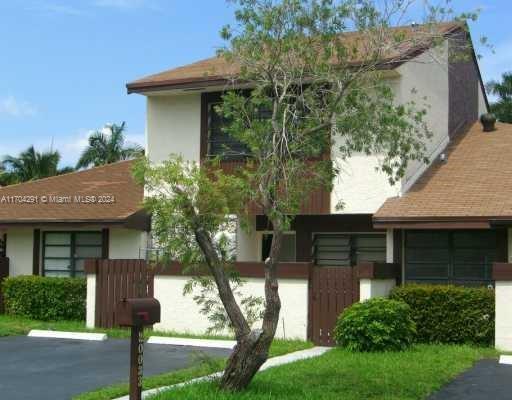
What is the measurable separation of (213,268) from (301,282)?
6.24 meters

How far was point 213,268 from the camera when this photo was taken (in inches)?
385

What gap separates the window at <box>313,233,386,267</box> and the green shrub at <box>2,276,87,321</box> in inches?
227

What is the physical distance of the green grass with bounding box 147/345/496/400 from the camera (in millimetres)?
9586

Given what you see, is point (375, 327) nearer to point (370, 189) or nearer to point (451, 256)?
point (451, 256)

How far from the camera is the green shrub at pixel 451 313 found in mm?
14914

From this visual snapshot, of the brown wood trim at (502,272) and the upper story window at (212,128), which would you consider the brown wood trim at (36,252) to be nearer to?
the upper story window at (212,128)

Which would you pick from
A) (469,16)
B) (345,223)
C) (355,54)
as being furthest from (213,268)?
(345,223)

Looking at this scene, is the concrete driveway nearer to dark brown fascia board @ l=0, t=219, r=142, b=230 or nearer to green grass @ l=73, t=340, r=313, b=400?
green grass @ l=73, t=340, r=313, b=400

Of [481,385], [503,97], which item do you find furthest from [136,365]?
[503,97]

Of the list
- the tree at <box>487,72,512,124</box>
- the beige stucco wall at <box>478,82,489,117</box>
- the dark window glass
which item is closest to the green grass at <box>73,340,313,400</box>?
the dark window glass

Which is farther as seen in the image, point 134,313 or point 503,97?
point 503,97

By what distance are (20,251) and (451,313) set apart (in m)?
11.9

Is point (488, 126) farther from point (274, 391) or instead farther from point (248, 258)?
point (274, 391)

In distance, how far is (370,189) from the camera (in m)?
17.6
